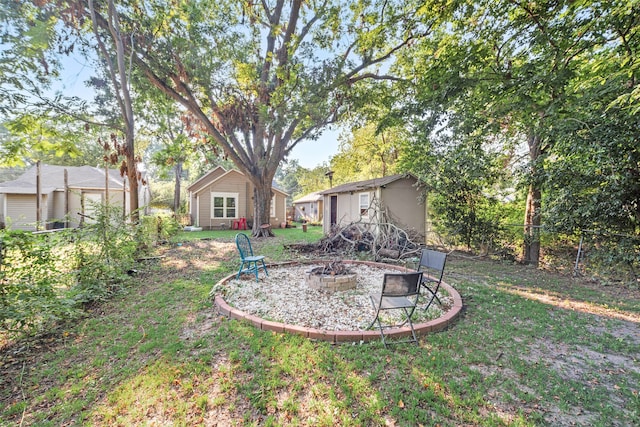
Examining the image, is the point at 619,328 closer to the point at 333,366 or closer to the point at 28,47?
the point at 333,366

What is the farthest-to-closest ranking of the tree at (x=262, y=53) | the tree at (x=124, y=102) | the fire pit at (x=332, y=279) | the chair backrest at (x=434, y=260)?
the tree at (x=262, y=53) < the tree at (x=124, y=102) < the fire pit at (x=332, y=279) < the chair backrest at (x=434, y=260)

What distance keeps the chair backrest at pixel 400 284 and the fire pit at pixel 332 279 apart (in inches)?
70.4

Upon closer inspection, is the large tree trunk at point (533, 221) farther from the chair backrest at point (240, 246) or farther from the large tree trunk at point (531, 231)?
the chair backrest at point (240, 246)

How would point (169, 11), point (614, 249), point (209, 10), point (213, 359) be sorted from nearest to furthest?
point (213, 359), point (614, 249), point (169, 11), point (209, 10)

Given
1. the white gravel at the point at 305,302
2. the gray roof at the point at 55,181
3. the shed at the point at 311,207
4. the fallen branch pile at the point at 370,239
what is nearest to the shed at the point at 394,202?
the fallen branch pile at the point at 370,239

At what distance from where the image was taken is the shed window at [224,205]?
16.7 metres

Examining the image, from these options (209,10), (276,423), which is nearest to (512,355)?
(276,423)

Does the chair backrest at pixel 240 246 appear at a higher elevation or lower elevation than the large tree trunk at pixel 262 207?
lower

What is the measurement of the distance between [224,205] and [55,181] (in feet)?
33.7

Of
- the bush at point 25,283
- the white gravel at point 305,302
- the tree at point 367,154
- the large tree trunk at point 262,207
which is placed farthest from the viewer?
the tree at point 367,154

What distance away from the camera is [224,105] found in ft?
32.6

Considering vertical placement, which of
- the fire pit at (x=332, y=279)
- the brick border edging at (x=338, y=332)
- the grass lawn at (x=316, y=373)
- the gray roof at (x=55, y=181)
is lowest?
the grass lawn at (x=316, y=373)

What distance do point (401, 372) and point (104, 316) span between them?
413 centimetres

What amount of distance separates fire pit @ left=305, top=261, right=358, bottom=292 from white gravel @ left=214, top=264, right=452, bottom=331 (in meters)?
0.10
